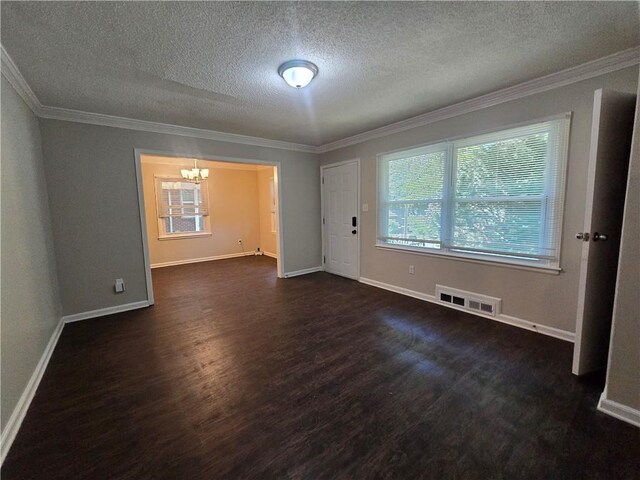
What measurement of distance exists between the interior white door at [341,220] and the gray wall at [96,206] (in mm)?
2251

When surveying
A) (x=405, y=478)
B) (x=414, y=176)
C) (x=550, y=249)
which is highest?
(x=414, y=176)

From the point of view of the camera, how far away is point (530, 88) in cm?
257

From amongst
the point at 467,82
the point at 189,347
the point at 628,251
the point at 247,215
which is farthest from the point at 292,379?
the point at 247,215

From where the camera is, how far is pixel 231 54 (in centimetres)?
199

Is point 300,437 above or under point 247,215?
under

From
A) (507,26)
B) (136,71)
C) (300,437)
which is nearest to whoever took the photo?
(300,437)

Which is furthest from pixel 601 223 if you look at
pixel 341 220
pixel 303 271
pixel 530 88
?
pixel 303 271

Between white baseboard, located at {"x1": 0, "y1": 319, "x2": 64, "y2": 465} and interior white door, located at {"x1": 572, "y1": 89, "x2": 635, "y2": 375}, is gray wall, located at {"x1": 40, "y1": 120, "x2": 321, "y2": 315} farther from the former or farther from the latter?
interior white door, located at {"x1": 572, "y1": 89, "x2": 635, "y2": 375}

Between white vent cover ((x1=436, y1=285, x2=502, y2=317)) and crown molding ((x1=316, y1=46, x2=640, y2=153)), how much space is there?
81.0 inches

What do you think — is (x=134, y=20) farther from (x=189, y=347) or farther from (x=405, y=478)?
(x=405, y=478)

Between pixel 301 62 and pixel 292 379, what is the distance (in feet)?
7.84

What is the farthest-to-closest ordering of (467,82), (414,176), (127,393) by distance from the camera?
(414,176), (467,82), (127,393)

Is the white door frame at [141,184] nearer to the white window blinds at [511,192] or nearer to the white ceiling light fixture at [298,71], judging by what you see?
the white ceiling light fixture at [298,71]

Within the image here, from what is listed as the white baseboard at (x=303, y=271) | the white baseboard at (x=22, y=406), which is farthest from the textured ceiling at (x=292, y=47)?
the white baseboard at (x=303, y=271)
